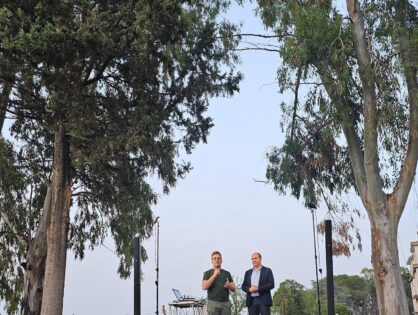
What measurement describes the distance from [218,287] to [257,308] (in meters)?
0.64

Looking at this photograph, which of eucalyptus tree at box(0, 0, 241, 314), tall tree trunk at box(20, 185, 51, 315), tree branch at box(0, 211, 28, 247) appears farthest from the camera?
tree branch at box(0, 211, 28, 247)

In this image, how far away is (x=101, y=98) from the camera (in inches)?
478

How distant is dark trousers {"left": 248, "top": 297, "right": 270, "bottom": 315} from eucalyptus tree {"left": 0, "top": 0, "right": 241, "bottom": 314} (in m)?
4.12

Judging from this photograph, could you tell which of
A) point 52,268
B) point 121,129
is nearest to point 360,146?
point 121,129

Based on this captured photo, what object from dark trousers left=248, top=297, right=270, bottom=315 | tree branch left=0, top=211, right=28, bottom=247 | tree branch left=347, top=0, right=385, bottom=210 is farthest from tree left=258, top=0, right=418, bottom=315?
tree branch left=0, top=211, right=28, bottom=247

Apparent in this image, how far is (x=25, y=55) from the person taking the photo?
9.99 meters

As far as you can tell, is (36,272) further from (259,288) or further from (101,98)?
(259,288)

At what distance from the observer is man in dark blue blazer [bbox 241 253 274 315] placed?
7.92 m

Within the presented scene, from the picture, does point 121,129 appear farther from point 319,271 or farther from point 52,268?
point 319,271

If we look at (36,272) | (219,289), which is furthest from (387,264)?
(36,272)

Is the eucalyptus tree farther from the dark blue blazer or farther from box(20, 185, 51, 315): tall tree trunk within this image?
the dark blue blazer

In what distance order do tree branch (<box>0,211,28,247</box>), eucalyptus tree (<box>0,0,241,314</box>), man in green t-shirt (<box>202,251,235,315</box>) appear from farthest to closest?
tree branch (<box>0,211,28,247</box>)
eucalyptus tree (<box>0,0,241,314</box>)
man in green t-shirt (<box>202,251,235,315</box>)

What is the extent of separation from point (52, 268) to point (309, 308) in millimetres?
47312

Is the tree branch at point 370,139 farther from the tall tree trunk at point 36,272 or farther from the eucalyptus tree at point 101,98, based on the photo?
the tall tree trunk at point 36,272
